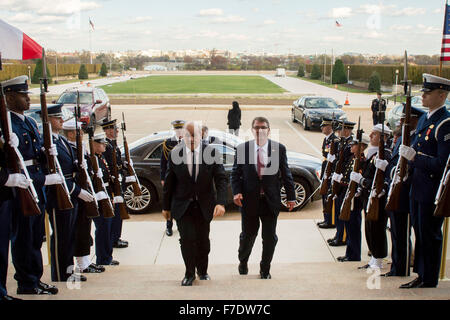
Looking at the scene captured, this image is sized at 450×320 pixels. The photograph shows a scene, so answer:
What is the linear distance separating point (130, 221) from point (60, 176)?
380cm

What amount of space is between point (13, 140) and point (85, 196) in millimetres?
1289

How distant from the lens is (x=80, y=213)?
18.1 feet

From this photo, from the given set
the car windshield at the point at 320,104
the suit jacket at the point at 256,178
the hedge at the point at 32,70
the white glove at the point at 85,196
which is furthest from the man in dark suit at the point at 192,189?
the hedge at the point at 32,70

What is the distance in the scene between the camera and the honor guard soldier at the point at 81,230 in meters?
5.46

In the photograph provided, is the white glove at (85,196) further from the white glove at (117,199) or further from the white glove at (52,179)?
the white glove at (117,199)

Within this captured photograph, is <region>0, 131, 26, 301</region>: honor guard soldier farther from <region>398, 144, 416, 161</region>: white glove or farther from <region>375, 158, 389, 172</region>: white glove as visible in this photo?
<region>375, 158, 389, 172</region>: white glove

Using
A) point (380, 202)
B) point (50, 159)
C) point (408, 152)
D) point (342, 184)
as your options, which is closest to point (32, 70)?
point (342, 184)

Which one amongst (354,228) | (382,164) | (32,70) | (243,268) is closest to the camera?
(382,164)

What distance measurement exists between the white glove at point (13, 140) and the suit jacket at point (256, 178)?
7.25 feet

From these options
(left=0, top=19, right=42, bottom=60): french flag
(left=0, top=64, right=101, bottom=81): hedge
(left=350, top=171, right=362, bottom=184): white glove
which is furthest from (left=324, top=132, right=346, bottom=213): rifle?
(left=0, top=64, right=101, bottom=81): hedge

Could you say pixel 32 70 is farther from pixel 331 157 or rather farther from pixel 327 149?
pixel 331 157

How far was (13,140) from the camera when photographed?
13.5ft

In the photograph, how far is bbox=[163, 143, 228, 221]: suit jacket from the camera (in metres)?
4.78

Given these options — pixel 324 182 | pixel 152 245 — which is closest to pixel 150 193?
pixel 152 245
